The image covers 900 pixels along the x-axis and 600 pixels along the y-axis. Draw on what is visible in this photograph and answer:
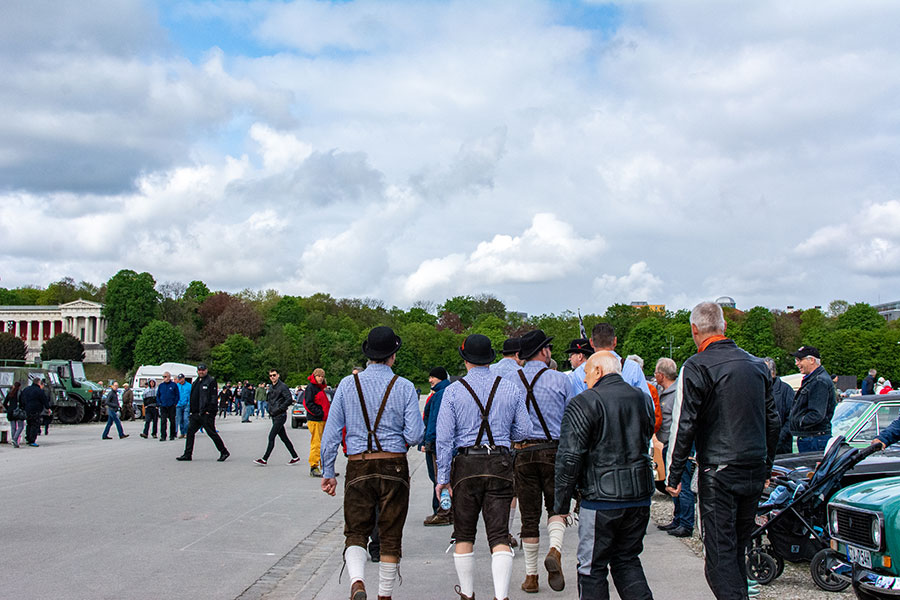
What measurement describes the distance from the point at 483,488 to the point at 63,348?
126 meters

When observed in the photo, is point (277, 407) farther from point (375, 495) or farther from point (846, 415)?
point (375, 495)

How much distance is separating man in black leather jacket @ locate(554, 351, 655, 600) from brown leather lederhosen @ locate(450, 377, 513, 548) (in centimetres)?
75

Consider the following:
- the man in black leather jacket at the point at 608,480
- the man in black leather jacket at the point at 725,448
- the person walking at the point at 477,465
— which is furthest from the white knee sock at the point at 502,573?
the man in black leather jacket at the point at 725,448

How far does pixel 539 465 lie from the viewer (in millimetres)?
7035

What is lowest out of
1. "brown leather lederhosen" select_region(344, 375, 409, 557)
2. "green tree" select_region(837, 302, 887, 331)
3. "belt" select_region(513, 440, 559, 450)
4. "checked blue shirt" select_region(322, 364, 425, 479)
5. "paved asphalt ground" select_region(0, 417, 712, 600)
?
"paved asphalt ground" select_region(0, 417, 712, 600)

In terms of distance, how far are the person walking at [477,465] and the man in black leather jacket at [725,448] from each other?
1375 millimetres


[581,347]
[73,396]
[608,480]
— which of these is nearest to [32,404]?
[73,396]

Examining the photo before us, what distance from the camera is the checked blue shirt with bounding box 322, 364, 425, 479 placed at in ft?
20.1

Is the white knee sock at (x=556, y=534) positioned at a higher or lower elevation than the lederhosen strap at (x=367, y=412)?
lower

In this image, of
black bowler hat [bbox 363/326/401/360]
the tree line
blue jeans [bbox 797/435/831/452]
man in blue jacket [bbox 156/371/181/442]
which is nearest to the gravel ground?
blue jeans [bbox 797/435/831/452]

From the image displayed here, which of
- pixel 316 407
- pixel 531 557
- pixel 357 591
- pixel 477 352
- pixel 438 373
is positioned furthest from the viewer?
pixel 316 407

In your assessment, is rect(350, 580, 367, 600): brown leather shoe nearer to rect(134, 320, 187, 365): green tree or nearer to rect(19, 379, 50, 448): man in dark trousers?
rect(19, 379, 50, 448): man in dark trousers

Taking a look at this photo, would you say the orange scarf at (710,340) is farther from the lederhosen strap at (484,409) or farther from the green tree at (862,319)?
the green tree at (862,319)

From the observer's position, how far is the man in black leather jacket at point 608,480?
5371mm
